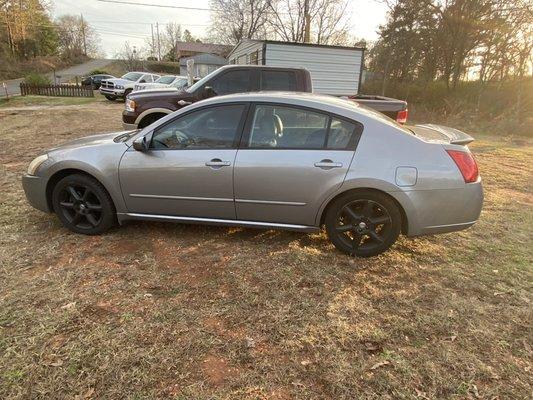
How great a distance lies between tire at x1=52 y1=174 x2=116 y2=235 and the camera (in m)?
3.88

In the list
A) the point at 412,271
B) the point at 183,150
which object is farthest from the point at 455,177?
the point at 183,150

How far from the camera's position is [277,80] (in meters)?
7.71

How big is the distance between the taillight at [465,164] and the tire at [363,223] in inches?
25.6

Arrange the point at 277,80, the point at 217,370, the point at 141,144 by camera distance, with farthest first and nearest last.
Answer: the point at 277,80
the point at 141,144
the point at 217,370

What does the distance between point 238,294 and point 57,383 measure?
53.1 inches

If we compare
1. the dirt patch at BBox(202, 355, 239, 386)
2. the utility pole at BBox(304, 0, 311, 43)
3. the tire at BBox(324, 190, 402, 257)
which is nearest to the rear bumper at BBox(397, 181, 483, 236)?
the tire at BBox(324, 190, 402, 257)

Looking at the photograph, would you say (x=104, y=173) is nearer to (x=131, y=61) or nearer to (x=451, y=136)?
(x=451, y=136)

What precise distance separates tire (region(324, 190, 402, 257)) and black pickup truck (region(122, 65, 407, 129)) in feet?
15.0

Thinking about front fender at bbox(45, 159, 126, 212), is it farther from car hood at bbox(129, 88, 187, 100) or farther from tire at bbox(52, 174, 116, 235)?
car hood at bbox(129, 88, 187, 100)

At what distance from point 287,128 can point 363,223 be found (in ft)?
3.76

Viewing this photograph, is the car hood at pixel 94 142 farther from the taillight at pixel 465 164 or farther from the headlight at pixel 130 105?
the headlight at pixel 130 105

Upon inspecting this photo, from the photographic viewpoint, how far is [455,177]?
331 centimetres

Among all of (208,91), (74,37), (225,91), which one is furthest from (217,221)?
(74,37)

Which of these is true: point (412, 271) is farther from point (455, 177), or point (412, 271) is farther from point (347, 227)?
point (455, 177)
